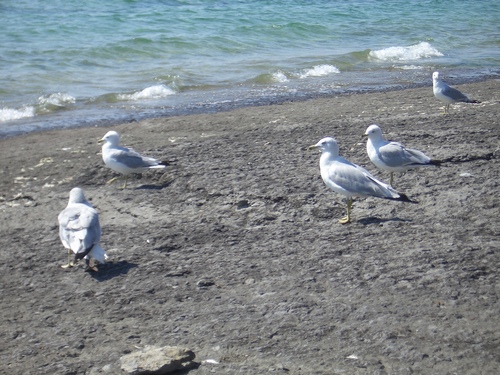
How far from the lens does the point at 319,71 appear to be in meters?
14.2

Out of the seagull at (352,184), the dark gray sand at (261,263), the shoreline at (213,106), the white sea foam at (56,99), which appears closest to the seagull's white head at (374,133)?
the dark gray sand at (261,263)

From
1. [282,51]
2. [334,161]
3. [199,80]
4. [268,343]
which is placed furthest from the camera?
[282,51]

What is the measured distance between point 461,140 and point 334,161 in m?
2.04

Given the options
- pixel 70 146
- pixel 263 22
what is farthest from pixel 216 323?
pixel 263 22

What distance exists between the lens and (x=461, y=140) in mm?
7590

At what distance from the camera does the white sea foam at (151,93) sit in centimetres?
1216

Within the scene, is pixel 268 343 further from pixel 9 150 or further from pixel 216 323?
pixel 9 150

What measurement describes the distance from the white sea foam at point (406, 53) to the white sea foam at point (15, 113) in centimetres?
749

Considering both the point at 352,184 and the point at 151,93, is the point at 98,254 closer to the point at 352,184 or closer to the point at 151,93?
the point at 352,184

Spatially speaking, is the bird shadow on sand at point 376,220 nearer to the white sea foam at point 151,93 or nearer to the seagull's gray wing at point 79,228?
the seagull's gray wing at point 79,228

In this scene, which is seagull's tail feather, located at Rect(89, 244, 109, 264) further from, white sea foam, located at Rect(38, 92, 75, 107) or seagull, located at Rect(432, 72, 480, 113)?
white sea foam, located at Rect(38, 92, 75, 107)

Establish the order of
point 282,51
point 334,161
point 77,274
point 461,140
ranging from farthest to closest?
point 282,51 < point 461,140 < point 334,161 < point 77,274

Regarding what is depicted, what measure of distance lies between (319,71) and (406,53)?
9.51ft

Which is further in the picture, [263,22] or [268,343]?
[263,22]
